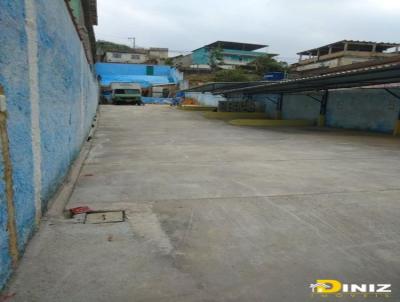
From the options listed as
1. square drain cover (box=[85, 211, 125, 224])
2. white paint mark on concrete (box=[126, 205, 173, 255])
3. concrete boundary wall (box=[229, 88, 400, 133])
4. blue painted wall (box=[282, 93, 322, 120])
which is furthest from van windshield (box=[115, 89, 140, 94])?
square drain cover (box=[85, 211, 125, 224])

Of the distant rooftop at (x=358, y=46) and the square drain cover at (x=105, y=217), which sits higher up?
the distant rooftop at (x=358, y=46)

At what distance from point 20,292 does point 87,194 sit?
2306mm

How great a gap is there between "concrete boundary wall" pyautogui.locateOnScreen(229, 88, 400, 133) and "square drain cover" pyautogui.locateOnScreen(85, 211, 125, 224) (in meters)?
15.0

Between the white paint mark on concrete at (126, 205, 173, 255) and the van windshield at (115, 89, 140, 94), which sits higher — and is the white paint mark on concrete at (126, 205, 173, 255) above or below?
below

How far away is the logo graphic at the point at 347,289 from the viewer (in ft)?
7.39

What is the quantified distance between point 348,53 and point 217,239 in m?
55.2

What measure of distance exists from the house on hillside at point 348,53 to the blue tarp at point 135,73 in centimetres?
2140

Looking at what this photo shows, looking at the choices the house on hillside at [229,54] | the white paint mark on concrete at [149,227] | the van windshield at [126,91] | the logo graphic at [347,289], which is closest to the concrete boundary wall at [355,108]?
the logo graphic at [347,289]

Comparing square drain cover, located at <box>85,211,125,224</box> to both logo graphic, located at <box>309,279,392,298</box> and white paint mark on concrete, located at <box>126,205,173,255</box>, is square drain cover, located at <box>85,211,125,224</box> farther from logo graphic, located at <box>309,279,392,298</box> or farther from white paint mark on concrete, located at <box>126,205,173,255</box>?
logo graphic, located at <box>309,279,392,298</box>

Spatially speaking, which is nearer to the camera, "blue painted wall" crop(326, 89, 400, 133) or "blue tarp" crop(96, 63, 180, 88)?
"blue painted wall" crop(326, 89, 400, 133)

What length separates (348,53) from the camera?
1950 inches

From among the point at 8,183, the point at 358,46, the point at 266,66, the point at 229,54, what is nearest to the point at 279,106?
the point at 8,183

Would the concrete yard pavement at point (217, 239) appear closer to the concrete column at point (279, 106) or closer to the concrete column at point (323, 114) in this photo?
the concrete column at point (323, 114)

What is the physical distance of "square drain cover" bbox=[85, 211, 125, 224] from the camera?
342 centimetres
